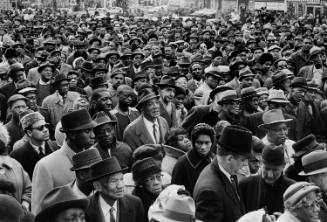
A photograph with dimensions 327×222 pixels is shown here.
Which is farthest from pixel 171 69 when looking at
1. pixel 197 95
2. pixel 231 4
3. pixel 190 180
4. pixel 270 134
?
pixel 231 4

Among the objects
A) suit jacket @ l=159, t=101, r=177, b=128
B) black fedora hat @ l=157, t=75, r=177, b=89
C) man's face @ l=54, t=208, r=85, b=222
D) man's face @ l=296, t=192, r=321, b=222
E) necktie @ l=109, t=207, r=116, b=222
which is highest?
man's face @ l=54, t=208, r=85, b=222

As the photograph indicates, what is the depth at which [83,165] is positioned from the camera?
531 cm

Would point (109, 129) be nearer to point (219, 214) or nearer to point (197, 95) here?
point (219, 214)

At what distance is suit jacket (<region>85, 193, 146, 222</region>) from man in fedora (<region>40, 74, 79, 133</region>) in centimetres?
400

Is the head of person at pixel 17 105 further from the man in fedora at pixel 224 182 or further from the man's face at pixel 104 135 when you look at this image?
the man in fedora at pixel 224 182

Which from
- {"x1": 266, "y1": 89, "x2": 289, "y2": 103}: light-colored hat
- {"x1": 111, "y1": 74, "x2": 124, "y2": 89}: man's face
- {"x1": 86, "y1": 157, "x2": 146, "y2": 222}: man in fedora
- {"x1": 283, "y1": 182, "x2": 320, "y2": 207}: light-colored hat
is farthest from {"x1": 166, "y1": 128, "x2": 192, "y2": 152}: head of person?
{"x1": 111, "y1": 74, "x2": 124, "y2": 89}: man's face

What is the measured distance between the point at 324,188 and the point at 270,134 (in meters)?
1.72

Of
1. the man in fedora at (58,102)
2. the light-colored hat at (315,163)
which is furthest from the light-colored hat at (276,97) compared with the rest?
the light-colored hat at (315,163)

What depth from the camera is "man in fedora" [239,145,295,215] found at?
220 inches

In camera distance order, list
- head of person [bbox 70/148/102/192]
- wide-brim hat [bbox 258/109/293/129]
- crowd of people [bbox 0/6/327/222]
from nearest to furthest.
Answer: crowd of people [bbox 0/6/327/222]
head of person [bbox 70/148/102/192]
wide-brim hat [bbox 258/109/293/129]

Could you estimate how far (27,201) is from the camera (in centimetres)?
603

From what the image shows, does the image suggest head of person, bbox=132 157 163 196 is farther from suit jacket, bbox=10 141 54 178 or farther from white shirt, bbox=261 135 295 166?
white shirt, bbox=261 135 295 166

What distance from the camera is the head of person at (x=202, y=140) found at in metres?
6.30

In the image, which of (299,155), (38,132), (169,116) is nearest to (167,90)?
(169,116)
